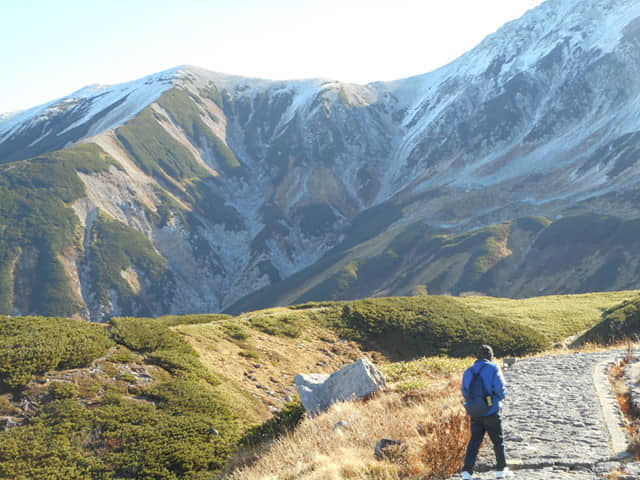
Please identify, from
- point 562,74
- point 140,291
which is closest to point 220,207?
Answer: point 140,291

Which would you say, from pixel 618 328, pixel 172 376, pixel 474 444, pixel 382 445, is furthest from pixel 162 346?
pixel 618 328

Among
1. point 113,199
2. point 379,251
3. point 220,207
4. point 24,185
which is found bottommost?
point 379,251

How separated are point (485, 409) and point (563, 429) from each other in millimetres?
2205

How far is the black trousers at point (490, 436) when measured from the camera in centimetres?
733

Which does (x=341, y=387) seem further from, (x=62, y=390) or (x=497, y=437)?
(x=62, y=390)

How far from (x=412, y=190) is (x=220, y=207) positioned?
78812 mm

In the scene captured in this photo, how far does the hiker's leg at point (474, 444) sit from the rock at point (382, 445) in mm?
1386

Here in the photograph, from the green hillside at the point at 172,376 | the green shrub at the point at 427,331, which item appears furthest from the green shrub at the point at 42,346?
the green shrub at the point at 427,331

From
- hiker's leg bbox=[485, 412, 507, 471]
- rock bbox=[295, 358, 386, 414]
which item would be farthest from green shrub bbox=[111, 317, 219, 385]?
hiker's leg bbox=[485, 412, 507, 471]

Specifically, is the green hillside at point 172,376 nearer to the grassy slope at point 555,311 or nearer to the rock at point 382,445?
the grassy slope at point 555,311

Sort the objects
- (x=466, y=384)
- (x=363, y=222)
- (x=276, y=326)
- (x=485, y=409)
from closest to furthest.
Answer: (x=485, y=409), (x=466, y=384), (x=276, y=326), (x=363, y=222)

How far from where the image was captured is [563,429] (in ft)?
28.1

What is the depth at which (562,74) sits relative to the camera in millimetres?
195125

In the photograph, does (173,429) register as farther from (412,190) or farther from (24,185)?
(412,190)
